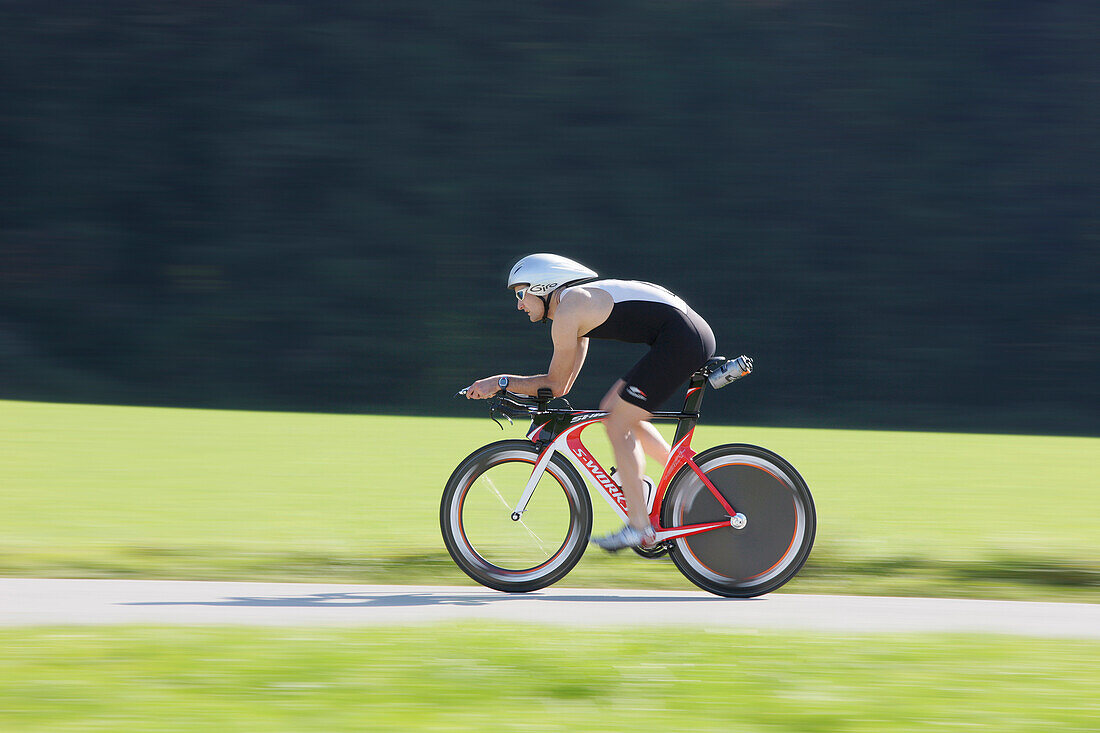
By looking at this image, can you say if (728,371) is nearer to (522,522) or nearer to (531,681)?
(522,522)

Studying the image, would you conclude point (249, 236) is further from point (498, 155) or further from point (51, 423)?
point (51, 423)

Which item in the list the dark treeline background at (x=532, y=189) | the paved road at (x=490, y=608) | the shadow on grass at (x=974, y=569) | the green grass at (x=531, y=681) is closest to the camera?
the green grass at (x=531, y=681)

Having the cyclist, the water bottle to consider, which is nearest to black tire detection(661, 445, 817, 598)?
the cyclist

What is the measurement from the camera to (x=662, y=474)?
582 centimetres

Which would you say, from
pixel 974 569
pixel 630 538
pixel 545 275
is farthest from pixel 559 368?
pixel 974 569

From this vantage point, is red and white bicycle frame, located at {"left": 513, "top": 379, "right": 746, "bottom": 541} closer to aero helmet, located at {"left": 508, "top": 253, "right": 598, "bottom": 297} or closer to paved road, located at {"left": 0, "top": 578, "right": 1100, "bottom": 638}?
paved road, located at {"left": 0, "top": 578, "right": 1100, "bottom": 638}

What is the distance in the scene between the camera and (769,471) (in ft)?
18.9

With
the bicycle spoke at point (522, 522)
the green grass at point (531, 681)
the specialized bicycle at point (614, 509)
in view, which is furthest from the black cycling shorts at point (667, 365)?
the green grass at point (531, 681)

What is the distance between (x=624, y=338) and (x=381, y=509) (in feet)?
9.24

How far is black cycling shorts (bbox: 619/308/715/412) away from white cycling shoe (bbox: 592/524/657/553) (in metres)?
0.58

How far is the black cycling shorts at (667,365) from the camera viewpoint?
18.7ft

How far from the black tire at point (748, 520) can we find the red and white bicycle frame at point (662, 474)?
30 mm

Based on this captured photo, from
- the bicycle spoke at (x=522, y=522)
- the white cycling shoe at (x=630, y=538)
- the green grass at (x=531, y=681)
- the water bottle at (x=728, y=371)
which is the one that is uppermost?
the water bottle at (x=728, y=371)

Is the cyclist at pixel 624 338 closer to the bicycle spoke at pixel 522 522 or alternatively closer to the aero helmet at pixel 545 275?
the aero helmet at pixel 545 275
